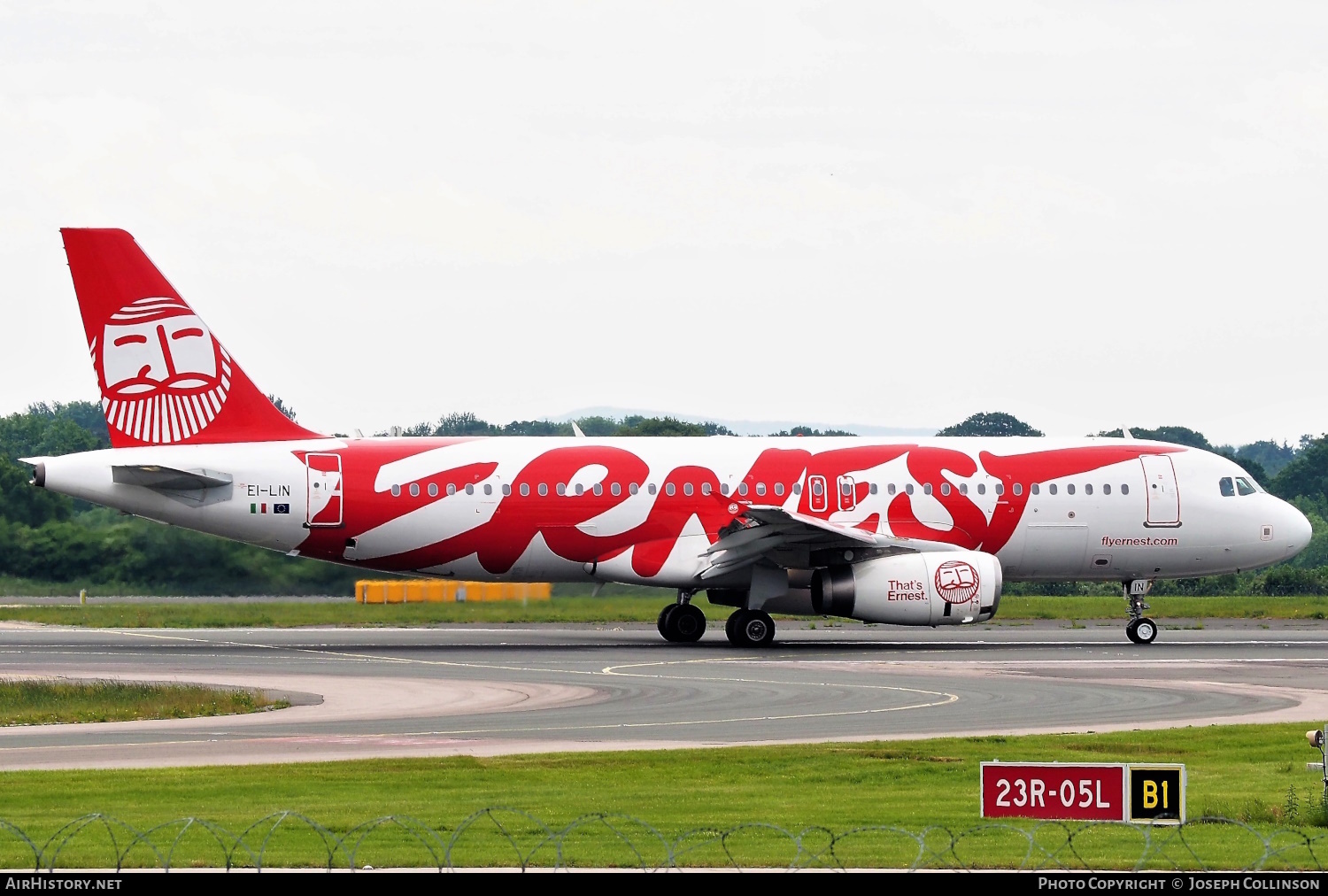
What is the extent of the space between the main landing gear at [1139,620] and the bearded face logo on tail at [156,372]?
2083 cm

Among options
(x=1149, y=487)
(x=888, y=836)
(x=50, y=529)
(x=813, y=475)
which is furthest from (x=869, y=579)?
(x=50, y=529)

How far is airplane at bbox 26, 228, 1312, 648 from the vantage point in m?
37.1

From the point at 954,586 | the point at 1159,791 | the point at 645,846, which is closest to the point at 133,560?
the point at 954,586

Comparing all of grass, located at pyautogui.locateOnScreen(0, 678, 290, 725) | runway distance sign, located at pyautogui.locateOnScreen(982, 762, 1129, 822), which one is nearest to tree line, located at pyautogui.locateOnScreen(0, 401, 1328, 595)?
grass, located at pyautogui.locateOnScreen(0, 678, 290, 725)

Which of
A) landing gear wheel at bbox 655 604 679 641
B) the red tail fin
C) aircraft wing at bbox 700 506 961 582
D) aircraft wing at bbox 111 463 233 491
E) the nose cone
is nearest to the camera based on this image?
aircraft wing at bbox 700 506 961 582

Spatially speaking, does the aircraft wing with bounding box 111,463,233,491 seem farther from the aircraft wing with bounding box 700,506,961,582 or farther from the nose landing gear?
the aircraft wing with bounding box 700,506,961,582

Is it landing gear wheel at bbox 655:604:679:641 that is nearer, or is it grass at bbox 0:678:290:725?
grass at bbox 0:678:290:725

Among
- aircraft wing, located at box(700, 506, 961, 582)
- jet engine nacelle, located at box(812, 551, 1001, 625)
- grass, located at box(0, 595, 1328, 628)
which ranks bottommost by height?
grass, located at box(0, 595, 1328, 628)

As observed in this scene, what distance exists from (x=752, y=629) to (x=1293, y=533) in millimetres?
13431

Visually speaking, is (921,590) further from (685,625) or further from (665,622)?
(665,622)

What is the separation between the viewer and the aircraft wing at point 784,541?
119ft

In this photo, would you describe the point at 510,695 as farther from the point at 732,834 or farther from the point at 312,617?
the point at 312,617

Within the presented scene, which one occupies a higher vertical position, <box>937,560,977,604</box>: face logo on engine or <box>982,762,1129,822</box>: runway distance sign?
<box>937,560,977,604</box>: face logo on engine

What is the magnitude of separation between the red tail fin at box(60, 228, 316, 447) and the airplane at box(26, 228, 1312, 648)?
4 cm
